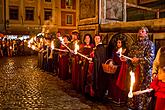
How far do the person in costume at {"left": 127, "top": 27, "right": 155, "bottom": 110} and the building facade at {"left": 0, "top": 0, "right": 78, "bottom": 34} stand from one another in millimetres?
27679

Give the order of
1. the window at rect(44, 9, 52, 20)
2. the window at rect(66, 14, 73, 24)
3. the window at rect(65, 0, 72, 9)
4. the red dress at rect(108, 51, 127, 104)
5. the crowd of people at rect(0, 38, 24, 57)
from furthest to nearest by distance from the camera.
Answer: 1. the window at rect(65, 0, 72, 9)
2. the window at rect(66, 14, 73, 24)
3. the window at rect(44, 9, 52, 20)
4. the crowd of people at rect(0, 38, 24, 57)
5. the red dress at rect(108, 51, 127, 104)

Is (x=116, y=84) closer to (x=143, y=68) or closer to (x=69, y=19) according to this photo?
(x=143, y=68)

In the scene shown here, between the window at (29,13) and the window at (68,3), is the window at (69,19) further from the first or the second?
the window at (29,13)

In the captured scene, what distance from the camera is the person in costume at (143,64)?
665cm

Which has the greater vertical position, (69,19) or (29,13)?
(29,13)

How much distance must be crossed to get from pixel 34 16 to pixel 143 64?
31444mm

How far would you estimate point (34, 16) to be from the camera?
36562mm

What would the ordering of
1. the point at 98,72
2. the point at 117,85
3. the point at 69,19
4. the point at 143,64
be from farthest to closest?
1. the point at 69,19
2. the point at 98,72
3. the point at 117,85
4. the point at 143,64

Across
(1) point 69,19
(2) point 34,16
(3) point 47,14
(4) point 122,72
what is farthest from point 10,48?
(4) point 122,72

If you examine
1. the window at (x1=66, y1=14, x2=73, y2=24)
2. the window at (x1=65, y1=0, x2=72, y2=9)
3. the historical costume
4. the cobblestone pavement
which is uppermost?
the window at (x1=65, y1=0, x2=72, y2=9)

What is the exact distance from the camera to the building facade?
3456 centimetres

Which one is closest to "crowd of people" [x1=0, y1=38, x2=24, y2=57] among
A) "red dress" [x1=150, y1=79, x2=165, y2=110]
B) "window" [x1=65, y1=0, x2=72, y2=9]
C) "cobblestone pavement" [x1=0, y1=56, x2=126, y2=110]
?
"window" [x1=65, y1=0, x2=72, y2=9]

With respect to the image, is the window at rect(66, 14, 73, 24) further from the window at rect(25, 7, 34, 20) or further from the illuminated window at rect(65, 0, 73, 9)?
the window at rect(25, 7, 34, 20)

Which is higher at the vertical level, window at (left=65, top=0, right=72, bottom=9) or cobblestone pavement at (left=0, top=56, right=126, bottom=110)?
window at (left=65, top=0, right=72, bottom=9)
